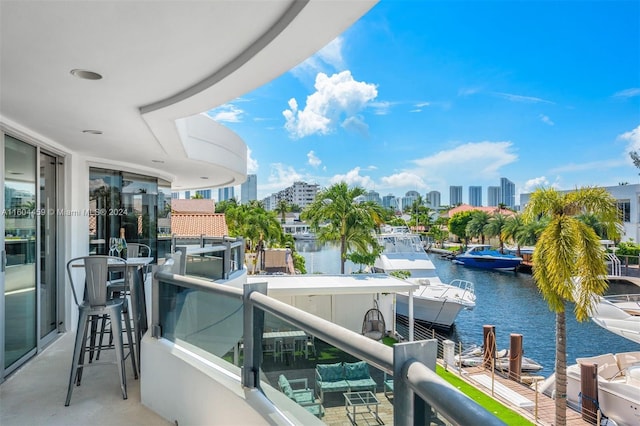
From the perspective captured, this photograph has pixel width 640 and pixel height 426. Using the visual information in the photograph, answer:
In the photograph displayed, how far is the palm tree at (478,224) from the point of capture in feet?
177

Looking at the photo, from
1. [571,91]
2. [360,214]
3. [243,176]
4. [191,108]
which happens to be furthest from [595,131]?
[191,108]

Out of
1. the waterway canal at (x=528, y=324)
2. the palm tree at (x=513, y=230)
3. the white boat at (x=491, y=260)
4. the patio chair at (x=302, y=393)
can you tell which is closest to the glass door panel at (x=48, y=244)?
the patio chair at (x=302, y=393)

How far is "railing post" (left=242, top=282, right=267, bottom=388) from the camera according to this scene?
7.77 feet

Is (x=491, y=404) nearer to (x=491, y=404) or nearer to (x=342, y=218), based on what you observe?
(x=491, y=404)

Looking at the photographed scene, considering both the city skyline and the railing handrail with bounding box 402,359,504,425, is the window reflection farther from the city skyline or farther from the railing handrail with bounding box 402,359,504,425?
the city skyline

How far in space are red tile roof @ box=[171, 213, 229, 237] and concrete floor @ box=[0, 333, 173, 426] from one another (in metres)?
13.4

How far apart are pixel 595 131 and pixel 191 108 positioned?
88.0 metres

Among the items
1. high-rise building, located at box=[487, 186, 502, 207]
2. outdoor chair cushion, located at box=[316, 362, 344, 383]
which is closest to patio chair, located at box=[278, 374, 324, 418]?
outdoor chair cushion, located at box=[316, 362, 344, 383]

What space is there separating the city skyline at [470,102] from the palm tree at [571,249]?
37.2 ft

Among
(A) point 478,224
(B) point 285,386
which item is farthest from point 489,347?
(A) point 478,224

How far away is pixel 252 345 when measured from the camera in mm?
2422

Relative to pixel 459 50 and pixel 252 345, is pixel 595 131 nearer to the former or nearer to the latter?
pixel 459 50

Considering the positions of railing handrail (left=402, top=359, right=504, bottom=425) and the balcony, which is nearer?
railing handrail (left=402, top=359, right=504, bottom=425)

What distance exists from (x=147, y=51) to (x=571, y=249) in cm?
1433
